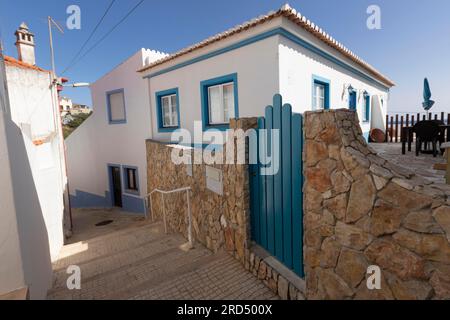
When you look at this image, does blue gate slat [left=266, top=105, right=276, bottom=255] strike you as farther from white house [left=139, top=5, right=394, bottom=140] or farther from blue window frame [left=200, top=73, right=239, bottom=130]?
blue window frame [left=200, top=73, right=239, bottom=130]

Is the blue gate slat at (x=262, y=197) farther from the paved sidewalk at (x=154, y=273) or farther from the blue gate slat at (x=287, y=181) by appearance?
the paved sidewalk at (x=154, y=273)

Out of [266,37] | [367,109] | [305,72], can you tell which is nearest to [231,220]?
[266,37]

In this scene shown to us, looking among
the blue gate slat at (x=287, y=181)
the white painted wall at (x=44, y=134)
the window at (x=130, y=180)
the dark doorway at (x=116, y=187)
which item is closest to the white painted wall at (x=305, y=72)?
the blue gate slat at (x=287, y=181)

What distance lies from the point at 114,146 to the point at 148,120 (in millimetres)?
3353

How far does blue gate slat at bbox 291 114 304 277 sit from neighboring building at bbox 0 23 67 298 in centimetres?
367

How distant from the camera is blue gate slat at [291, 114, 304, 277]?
9.76 ft

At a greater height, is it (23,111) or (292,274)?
(23,111)

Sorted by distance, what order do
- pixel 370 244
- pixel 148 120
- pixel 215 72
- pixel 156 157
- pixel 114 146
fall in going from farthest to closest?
pixel 114 146 < pixel 148 120 < pixel 156 157 < pixel 215 72 < pixel 370 244

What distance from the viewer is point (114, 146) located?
40.7ft

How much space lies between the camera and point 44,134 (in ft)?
26.4

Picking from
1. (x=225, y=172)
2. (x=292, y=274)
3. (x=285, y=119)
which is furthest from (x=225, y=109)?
(x=292, y=274)

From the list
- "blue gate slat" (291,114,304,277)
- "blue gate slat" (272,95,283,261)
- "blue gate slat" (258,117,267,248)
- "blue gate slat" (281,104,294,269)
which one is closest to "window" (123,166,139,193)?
"blue gate slat" (258,117,267,248)

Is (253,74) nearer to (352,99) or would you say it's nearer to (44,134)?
(352,99)
